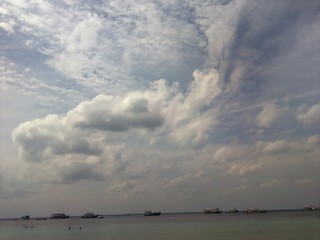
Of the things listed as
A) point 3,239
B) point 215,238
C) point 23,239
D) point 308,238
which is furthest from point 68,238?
point 308,238

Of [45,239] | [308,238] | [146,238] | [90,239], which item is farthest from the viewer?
[45,239]

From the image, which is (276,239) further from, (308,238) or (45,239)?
(45,239)

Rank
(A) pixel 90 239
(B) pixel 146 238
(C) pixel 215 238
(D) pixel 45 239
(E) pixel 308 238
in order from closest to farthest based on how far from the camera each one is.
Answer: (E) pixel 308 238 < (C) pixel 215 238 < (B) pixel 146 238 < (A) pixel 90 239 < (D) pixel 45 239

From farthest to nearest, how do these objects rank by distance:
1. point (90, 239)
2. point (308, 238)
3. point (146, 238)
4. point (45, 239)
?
point (45, 239)
point (90, 239)
point (146, 238)
point (308, 238)

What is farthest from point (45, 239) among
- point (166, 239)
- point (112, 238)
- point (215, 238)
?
point (215, 238)

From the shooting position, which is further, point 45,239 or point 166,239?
point 45,239

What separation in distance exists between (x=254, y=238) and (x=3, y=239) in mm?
71118

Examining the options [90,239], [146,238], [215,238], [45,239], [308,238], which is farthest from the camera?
[45,239]

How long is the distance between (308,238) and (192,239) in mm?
24062

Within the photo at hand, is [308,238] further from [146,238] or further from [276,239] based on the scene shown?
[146,238]

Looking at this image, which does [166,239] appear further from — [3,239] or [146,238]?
[3,239]

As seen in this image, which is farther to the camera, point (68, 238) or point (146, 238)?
point (68, 238)

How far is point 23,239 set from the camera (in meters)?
105

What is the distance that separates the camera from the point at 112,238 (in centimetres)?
9594
